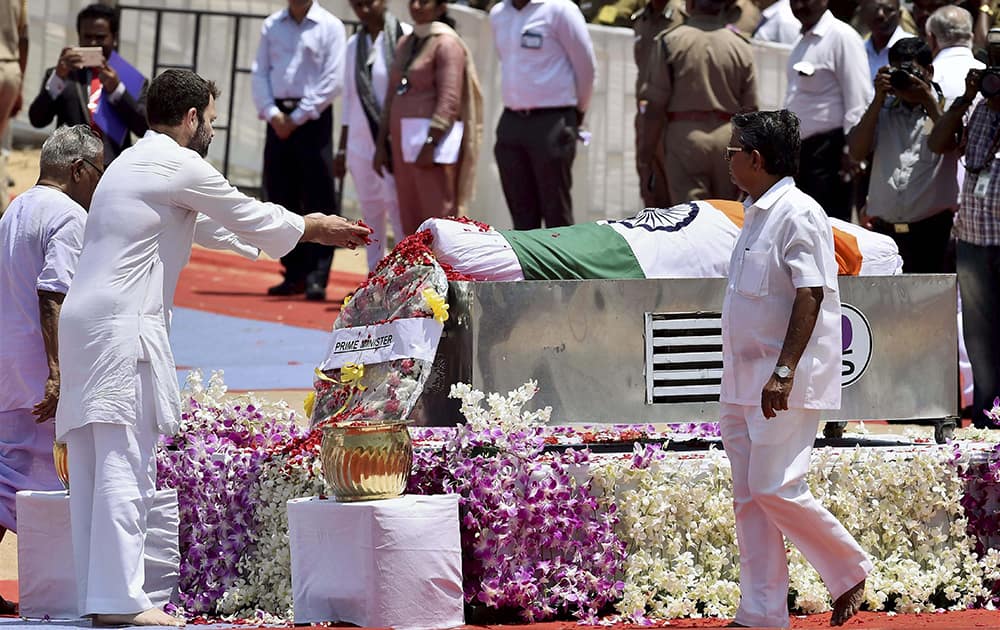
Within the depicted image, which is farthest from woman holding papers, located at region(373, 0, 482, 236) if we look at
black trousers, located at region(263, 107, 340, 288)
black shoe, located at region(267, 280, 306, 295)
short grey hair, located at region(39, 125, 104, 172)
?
short grey hair, located at region(39, 125, 104, 172)

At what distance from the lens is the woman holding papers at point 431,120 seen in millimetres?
13000

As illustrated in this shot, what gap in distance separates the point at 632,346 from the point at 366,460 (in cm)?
149

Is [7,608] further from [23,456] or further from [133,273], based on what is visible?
[133,273]

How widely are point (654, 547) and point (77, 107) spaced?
6.45 m

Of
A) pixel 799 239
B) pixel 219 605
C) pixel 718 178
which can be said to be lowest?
pixel 219 605

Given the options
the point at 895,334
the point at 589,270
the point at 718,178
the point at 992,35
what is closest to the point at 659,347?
the point at 589,270

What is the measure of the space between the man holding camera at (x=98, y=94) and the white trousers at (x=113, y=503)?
5590mm

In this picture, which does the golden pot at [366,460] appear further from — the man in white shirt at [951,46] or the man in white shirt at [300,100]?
the man in white shirt at [300,100]

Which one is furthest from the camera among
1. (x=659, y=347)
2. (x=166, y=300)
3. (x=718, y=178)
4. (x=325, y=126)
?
(x=325, y=126)

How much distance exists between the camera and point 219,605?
710 cm

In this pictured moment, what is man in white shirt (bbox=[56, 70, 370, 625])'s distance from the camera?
21.2 ft

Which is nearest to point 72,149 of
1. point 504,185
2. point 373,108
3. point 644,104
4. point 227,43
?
point 644,104

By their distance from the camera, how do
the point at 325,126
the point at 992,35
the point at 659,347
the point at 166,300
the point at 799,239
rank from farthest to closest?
1. the point at 325,126
2. the point at 992,35
3. the point at 659,347
4. the point at 166,300
5. the point at 799,239

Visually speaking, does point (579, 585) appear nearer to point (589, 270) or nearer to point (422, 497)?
point (422, 497)
